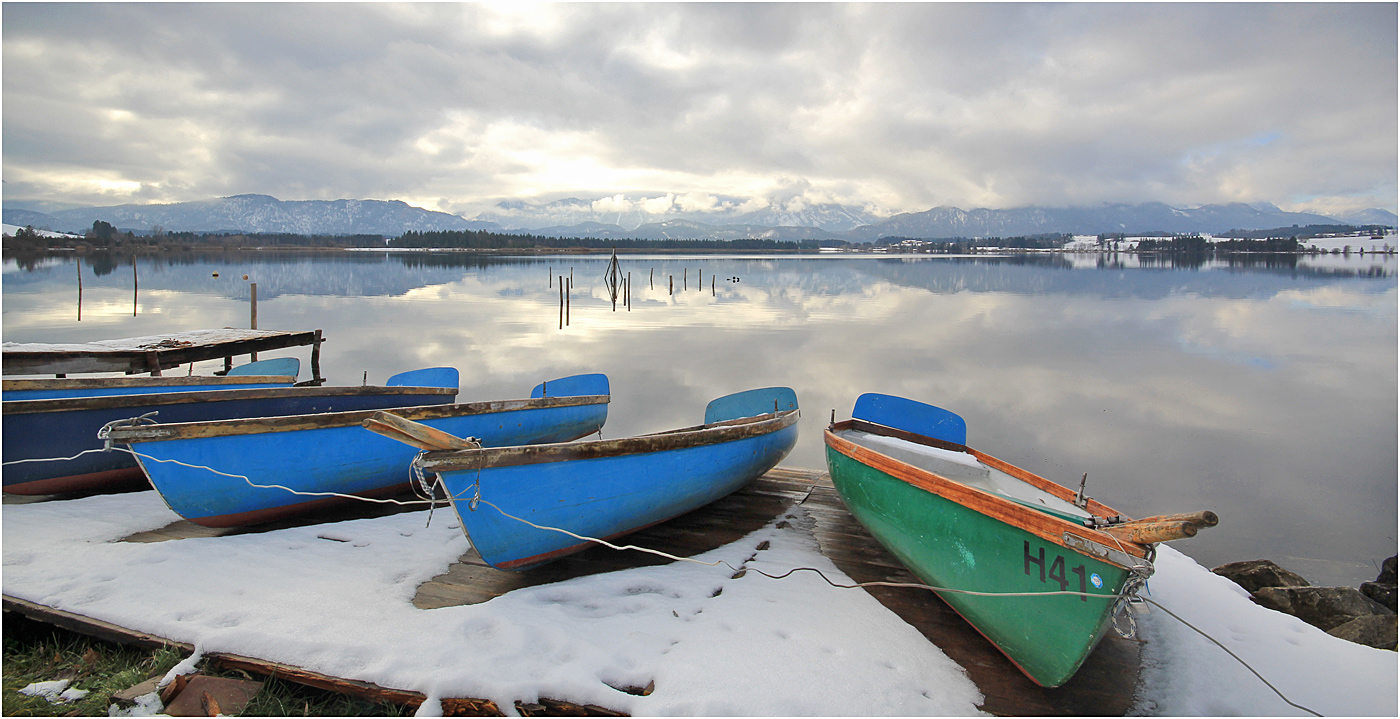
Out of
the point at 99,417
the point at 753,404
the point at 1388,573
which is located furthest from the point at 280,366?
the point at 1388,573

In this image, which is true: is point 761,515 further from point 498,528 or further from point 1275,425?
point 1275,425

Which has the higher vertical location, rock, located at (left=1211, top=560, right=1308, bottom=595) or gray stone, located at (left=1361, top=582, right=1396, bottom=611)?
rock, located at (left=1211, top=560, right=1308, bottom=595)

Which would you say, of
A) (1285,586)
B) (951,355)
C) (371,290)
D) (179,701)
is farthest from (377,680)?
(371,290)

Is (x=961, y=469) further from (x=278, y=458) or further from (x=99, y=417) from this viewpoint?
(x=99, y=417)

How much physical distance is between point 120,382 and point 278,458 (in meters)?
4.44

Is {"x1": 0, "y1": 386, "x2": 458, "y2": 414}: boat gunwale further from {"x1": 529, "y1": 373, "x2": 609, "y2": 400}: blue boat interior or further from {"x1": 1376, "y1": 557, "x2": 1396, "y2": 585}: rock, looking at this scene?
{"x1": 1376, "y1": 557, "x2": 1396, "y2": 585}: rock

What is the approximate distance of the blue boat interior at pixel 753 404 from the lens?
8.49 metres

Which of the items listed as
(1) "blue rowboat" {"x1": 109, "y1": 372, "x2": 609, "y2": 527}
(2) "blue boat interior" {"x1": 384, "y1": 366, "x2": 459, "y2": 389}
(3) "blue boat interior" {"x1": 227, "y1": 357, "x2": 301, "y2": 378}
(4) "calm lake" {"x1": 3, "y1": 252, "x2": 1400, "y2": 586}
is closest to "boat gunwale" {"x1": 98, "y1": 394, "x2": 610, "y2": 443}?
(1) "blue rowboat" {"x1": 109, "y1": 372, "x2": 609, "y2": 527}

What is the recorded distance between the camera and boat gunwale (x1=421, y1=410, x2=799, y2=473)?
4.70m

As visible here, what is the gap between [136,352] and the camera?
10227 millimetres

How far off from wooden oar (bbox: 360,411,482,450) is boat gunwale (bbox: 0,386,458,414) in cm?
389

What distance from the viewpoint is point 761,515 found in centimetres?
730

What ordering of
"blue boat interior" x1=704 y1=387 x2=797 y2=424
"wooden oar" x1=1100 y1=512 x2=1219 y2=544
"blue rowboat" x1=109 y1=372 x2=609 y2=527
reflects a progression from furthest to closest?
"blue boat interior" x1=704 y1=387 x2=797 y2=424
"blue rowboat" x1=109 y1=372 x2=609 y2=527
"wooden oar" x1=1100 y1=512 x2=1219 y2=544

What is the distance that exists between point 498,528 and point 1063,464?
32.9 ft
